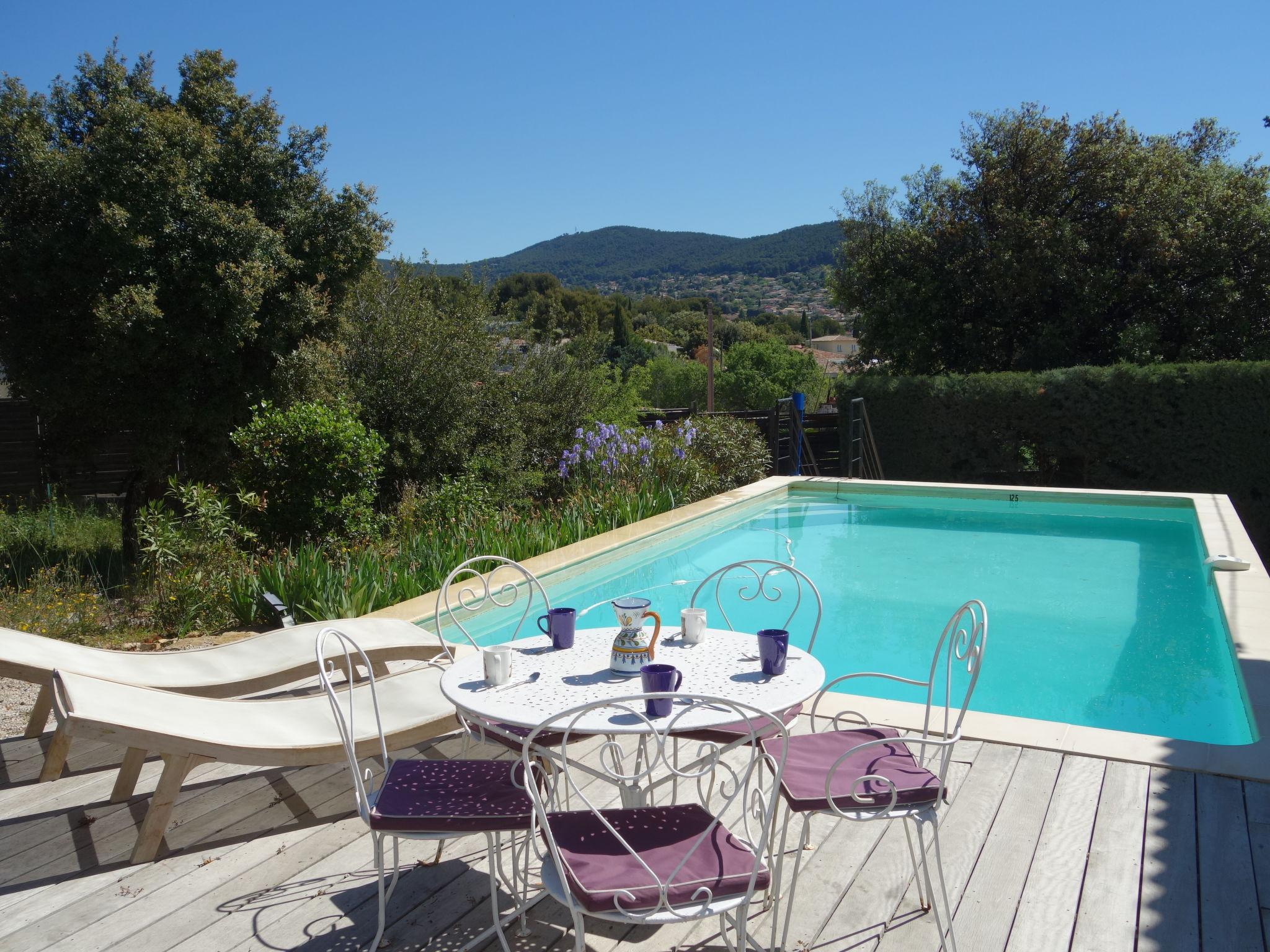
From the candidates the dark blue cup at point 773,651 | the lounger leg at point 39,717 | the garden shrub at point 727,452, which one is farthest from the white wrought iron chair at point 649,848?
the garden shrub at point 727,452

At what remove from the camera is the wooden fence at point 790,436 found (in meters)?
13.1

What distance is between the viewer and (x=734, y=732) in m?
2.73

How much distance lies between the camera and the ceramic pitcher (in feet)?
8.36

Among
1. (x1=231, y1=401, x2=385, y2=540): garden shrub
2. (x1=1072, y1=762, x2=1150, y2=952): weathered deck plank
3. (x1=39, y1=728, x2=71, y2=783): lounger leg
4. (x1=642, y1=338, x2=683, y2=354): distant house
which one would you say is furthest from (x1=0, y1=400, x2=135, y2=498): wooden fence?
(x1=642, y1=338, x2=683, y2=354): distant house

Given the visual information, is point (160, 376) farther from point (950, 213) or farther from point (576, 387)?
point (950, 213)

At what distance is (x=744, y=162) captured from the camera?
1116 inches

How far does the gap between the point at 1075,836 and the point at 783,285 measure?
79420 millimetres

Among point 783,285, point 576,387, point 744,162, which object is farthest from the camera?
point 783,285

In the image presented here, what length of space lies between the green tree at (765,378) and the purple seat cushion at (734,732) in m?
34.9

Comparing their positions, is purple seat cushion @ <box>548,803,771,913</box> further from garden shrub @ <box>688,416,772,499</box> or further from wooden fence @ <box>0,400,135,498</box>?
wooden fence @ <box>0,400,135,498</box>

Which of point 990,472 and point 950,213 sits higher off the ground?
point 950,213

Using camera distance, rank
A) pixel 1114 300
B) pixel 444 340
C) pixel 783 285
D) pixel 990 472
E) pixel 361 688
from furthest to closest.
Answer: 1. pixel 783 285
2. pixel 1114 300
3. pixel 990 472
4. pixel 444 340
5. pixel 361 688

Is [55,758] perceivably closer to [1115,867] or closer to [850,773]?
[850,773]

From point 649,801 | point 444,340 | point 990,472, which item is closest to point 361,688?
point 649,801
